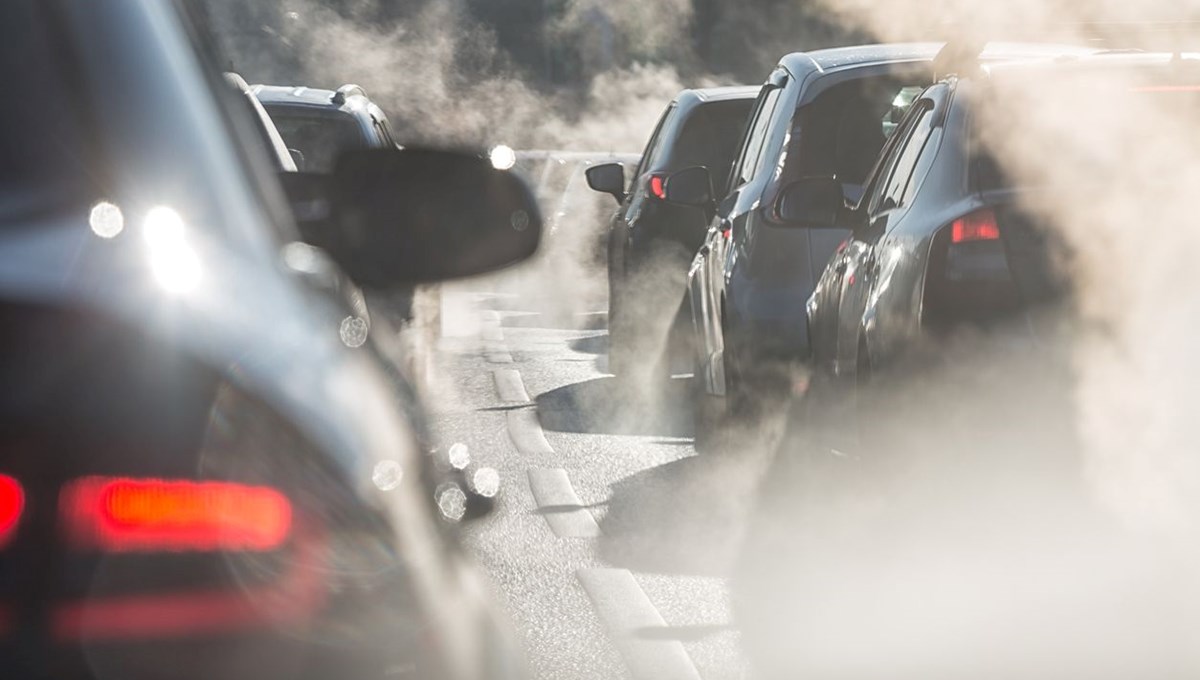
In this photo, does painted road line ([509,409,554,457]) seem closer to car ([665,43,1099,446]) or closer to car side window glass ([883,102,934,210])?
car ([665,43,1099,446])

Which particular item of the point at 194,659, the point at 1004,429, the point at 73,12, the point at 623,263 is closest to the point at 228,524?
the point at 194,659

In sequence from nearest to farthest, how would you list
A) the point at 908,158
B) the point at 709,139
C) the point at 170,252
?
the point at 170,252, the point at 908,158, the point at 709,139

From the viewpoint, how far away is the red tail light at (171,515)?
150 centimetres

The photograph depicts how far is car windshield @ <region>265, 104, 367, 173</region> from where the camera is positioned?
11352 mm

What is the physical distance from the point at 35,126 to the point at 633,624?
4527 millimetres

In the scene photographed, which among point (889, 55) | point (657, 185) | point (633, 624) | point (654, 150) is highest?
point (654, 150)

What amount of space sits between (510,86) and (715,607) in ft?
186

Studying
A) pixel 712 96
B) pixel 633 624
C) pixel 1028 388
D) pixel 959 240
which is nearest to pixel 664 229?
pixel 712 96

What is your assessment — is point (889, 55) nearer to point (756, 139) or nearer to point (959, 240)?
point (756, 139)

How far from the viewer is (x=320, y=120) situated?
11523mm

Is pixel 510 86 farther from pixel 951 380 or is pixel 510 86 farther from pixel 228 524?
pixel 228 524

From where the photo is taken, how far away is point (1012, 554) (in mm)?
5855

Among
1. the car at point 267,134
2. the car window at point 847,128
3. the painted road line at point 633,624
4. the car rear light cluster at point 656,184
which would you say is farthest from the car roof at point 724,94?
the painted road line at point 633,624

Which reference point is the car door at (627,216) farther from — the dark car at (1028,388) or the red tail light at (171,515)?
the red tail light at (171,515)
